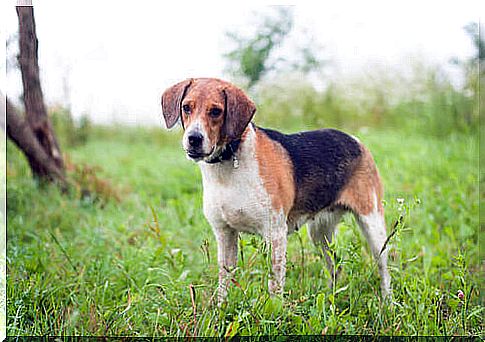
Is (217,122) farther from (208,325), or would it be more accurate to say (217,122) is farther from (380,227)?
(380,227)

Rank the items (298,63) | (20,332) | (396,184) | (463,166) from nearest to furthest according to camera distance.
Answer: (20,332)
(396,184)
(298,63)
(463,166)

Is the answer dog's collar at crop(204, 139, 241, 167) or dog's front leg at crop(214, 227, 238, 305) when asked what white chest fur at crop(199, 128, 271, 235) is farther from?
dog's front leg at crop(214, 227, 238, 305)

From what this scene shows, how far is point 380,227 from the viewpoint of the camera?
3.25m

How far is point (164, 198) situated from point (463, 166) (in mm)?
2616

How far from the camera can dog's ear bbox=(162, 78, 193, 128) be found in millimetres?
2664

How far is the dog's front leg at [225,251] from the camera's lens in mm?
2916

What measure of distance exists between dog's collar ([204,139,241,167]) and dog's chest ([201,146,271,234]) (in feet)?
0.11

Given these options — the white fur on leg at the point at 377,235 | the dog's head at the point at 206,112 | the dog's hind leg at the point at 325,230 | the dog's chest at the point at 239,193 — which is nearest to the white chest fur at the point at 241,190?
the dog's chest at the point at 239,193

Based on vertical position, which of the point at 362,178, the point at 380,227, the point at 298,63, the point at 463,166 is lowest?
the point at 463,166

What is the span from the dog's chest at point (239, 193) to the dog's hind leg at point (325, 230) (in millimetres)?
507

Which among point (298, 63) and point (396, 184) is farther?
point (298, 63)

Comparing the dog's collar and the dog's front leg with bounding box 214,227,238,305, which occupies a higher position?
the dog's collar

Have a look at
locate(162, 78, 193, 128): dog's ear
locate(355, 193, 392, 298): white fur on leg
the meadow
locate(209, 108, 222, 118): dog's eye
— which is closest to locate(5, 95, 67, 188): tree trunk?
the meadow

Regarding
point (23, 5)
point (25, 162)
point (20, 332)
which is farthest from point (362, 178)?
point (25, 162)
